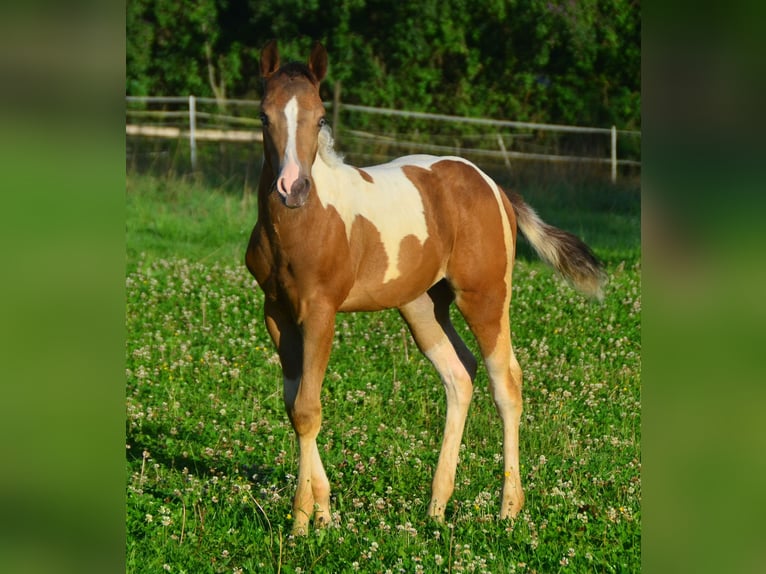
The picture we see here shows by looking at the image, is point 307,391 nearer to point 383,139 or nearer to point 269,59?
point 269,59

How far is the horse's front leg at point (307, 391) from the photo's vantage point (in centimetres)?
516

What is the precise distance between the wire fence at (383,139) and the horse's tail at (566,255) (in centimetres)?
1549

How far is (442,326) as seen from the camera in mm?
6199

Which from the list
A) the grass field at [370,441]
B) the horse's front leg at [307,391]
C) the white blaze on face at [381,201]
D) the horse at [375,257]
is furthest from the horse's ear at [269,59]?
the grass field at [370,441]

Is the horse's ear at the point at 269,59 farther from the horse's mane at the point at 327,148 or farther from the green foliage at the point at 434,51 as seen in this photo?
the green foliage at the point at 434,51

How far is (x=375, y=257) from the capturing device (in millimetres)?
5500

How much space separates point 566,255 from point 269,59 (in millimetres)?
2496

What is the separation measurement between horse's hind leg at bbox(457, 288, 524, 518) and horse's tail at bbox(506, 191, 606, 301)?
55 centimetres
